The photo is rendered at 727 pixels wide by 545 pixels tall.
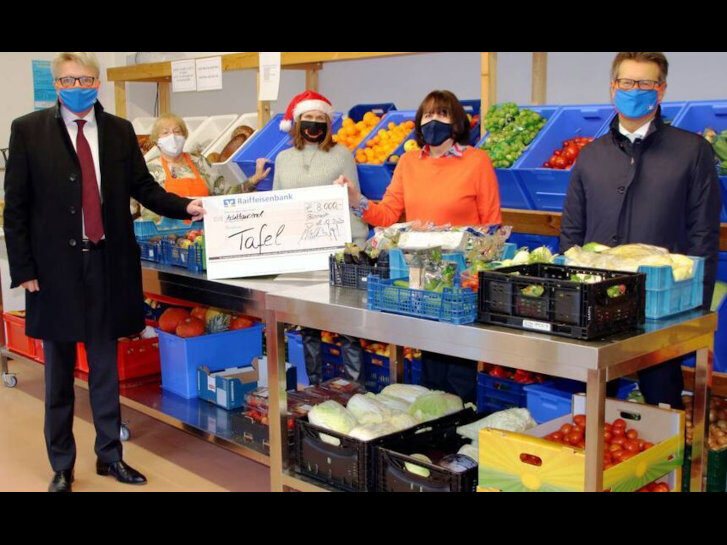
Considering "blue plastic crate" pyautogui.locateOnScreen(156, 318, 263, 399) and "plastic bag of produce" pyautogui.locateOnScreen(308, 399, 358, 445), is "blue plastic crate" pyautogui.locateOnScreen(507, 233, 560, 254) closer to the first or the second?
"blue plastic crate" pyautogui.locateOnScreen(156, 318, 263, 399)

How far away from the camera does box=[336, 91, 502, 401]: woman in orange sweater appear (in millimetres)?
4164

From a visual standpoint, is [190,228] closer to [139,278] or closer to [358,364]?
[139,278]

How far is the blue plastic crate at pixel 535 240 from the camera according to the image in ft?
16.7

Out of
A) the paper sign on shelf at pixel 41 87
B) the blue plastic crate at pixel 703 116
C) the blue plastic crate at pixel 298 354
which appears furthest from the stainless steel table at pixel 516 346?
the paper sign on shelf at pixel 41 87

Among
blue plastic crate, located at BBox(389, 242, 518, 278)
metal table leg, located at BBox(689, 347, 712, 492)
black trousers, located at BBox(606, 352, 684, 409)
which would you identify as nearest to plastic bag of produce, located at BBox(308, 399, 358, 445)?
blue plastic crate, located at BBox(389, 242, 518, 278)

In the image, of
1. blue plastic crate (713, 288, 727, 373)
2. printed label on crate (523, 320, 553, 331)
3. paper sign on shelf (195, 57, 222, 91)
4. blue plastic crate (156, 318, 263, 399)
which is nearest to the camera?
printed label on crate (523, 320, 553, 331)

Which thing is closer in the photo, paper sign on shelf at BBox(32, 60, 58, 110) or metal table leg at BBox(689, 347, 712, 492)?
metal table leg at BBox(689, 347, 712, 492)

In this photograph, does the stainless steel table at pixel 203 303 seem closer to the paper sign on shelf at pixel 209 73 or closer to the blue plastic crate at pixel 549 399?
the blue plastic crate at pixel 549 399

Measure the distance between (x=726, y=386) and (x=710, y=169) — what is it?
1352mm

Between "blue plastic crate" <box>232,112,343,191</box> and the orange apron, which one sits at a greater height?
"blue plastic crate" <box>232,112,343,191</box>

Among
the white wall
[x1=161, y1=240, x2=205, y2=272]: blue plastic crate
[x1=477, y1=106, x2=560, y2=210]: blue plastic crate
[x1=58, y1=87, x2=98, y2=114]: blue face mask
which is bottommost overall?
[x1=161, y1=240, x2=205, y2=272]: blue plastic crate

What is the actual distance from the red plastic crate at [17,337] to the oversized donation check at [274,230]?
254 cm

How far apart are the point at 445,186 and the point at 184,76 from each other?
3.71 metres

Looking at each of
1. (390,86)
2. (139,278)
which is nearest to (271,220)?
(139,278)
